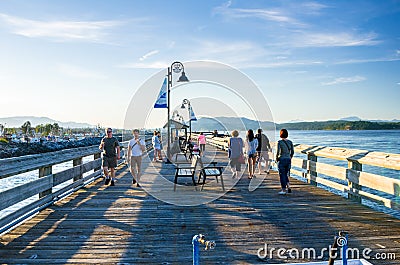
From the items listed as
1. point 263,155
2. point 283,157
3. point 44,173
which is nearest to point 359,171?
point 283,157

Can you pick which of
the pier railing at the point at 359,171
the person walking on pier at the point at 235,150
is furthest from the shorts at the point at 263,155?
the pier railing at the point at 359,171

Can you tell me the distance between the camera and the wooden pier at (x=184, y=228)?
169 inches

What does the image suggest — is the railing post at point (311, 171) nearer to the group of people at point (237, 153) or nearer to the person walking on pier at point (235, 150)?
the group of people at point (237, 153)

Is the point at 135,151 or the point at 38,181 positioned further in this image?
the point at 135,151

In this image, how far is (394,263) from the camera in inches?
158

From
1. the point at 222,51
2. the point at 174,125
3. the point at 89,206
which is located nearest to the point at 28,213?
the point at 89,206

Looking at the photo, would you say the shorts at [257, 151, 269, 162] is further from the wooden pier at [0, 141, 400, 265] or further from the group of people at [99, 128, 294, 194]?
the wooden pier at [0, 141, 400, 265]

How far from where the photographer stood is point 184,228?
5441mm

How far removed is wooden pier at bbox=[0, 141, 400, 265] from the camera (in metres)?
4.30

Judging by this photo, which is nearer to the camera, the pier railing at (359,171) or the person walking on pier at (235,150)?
the pier railing at (359,171)

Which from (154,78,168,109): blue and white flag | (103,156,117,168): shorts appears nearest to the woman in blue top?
(103,156,117,168): shorts

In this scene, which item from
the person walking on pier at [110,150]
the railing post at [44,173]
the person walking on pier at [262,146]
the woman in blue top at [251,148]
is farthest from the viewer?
the person walking on pier at [262,146]

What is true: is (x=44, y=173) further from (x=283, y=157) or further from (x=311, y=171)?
(x=311, y=171)

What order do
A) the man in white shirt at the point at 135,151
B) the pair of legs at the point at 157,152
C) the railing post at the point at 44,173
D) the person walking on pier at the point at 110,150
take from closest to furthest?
the railing post at the point at 44,173
the person walking on pier at the point at 110,150
the man in white shirt at the point at 135,151
the pair of legs at the point at 157,152
